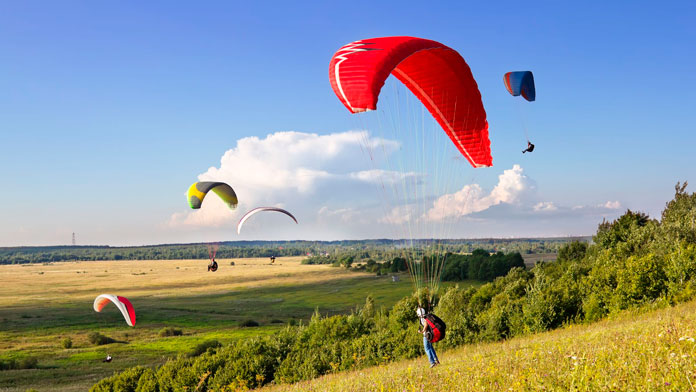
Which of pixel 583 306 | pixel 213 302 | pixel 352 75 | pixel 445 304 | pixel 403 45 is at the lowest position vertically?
pixel 213 302

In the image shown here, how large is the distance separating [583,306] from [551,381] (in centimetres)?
2288

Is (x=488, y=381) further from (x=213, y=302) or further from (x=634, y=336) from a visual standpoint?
(x=213, y=302)

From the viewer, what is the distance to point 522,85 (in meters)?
18.7

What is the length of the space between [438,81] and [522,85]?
4.72 metres

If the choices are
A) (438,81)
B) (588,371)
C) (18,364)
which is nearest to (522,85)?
(438,81)

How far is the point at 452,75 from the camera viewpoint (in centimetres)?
1580

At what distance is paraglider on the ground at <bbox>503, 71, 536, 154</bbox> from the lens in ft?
61.1

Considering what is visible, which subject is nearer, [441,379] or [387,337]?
[441,379]

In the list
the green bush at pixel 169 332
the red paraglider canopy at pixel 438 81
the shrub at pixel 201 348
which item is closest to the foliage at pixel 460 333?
the red paraglider canopy at pixel 438 81

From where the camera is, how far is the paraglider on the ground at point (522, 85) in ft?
61.1

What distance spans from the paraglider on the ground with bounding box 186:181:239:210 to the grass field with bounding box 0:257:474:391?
92.4ft

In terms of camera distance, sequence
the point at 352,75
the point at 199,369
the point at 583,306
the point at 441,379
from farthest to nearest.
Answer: the point at 583,306, the point at 199,369, the point at 352,75, the point at 441,379

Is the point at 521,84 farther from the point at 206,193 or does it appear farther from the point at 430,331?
the point at 206,193

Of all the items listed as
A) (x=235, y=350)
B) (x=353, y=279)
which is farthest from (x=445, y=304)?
(x=353, y=279)
